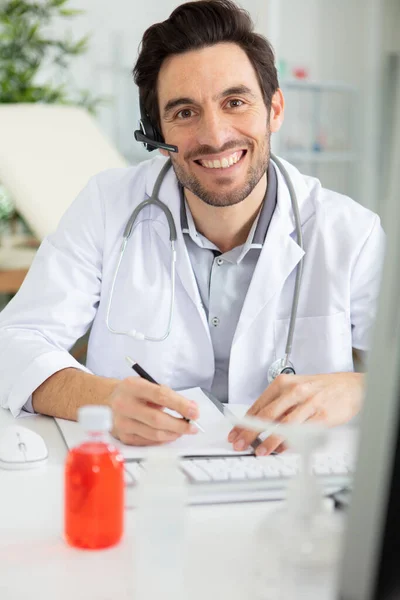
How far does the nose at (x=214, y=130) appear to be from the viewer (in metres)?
1.45

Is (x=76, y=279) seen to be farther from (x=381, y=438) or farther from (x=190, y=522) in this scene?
(x=381, y=438)

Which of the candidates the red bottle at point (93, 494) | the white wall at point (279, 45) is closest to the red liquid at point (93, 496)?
the red bottle at point (93, 494)

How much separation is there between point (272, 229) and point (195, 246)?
166mm

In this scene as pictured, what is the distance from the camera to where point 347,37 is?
4.97 m

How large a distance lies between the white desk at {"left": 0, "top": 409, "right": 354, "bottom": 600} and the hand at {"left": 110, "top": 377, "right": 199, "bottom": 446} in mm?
141

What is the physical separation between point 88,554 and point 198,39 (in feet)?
3.54

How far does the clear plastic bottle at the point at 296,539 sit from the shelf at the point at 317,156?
13.7 feet

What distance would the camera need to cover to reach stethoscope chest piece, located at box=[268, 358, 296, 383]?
134 centimetres

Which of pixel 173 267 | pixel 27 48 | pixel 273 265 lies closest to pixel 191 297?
pixel 173 267

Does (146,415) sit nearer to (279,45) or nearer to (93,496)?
(93,496)

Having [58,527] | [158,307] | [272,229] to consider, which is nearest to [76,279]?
[158,307]

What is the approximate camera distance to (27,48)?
13.2 ft

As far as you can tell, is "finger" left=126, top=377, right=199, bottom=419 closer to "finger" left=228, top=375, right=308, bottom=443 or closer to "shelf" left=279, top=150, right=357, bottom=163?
"finger" left=228, top=375, right=308, bottom=443

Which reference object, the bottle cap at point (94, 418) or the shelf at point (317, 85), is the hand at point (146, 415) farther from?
the shelf at point (317, 85)
